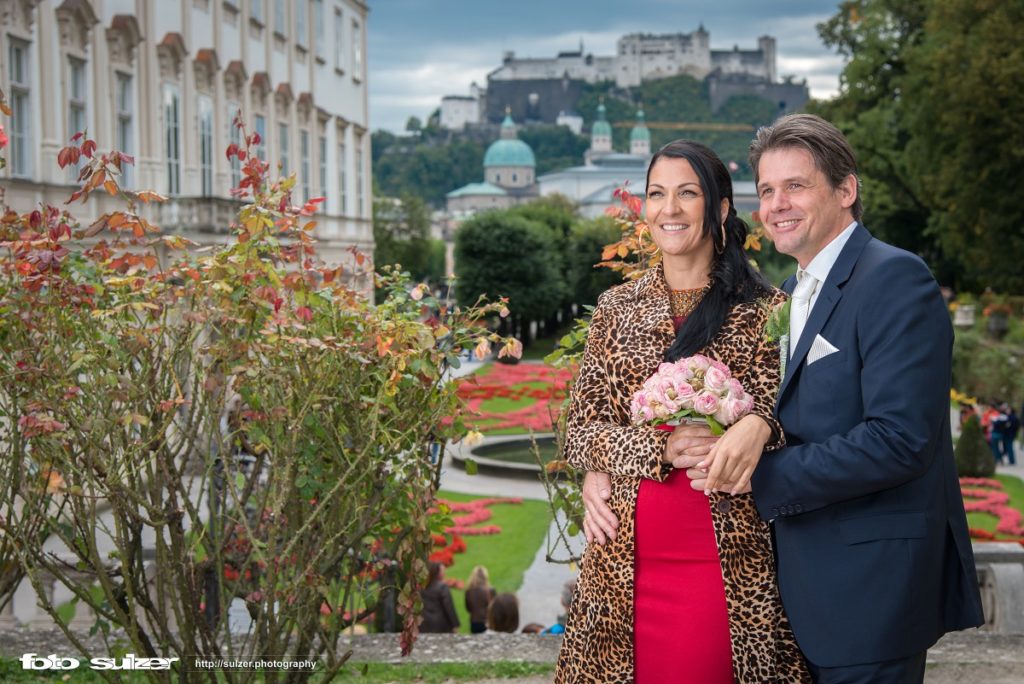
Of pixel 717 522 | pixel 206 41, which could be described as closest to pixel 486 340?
pixel 717 522

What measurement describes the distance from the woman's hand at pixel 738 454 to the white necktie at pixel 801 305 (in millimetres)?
285

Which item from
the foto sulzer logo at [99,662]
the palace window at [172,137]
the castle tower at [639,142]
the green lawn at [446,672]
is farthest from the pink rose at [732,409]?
the castle tower at [639,142]

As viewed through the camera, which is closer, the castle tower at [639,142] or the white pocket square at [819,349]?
the white pocket square at [819,349]

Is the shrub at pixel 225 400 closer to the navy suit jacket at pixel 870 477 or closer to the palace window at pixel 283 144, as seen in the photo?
the navy suit jacket at pixel 870 477

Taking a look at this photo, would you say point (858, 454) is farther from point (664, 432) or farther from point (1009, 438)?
point (1009, 438)

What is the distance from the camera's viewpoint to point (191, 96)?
22.4 meters

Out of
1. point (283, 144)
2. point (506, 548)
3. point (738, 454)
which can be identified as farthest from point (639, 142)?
point (738, 454)

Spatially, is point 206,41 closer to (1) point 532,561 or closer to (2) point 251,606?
(1) point 532,561

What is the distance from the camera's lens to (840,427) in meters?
3.19

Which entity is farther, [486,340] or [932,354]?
[486,340]

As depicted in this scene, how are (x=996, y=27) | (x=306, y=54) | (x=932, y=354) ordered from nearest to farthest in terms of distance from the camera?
(x=932, y=354) → (x=996, y=27) → (x=306, y=54)

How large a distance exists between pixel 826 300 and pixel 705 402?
1.31 ft

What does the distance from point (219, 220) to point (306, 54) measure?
8.77 meters

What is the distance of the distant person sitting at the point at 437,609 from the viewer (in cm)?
1000
